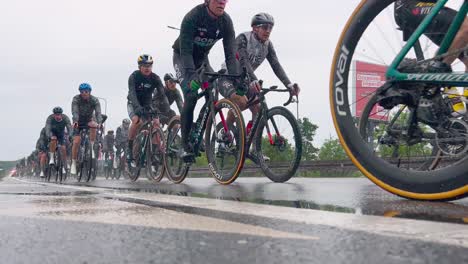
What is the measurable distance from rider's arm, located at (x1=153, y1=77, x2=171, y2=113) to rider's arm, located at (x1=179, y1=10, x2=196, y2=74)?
3696mm

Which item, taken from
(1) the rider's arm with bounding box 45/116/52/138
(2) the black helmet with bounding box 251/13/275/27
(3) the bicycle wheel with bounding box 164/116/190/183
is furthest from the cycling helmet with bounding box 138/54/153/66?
(1) the rider's arm with bounding box 45/116/52/138

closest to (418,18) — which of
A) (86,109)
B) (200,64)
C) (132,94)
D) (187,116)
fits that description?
(187,116)

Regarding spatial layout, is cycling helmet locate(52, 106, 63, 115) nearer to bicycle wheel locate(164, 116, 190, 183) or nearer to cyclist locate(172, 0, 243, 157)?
bicycle wheel locate(164, 116, 190, 183)

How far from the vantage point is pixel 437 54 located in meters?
2.61

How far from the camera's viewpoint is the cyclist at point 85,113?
36.7ft

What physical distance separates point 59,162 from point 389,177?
12.2m

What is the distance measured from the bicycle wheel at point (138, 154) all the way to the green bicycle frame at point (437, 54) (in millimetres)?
6473

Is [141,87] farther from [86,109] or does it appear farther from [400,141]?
[400,141]

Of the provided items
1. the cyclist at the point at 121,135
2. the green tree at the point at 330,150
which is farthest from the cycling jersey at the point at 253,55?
the green tree at the point at 330,150

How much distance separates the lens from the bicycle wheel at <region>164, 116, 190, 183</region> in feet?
22.6

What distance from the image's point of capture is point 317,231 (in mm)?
1610

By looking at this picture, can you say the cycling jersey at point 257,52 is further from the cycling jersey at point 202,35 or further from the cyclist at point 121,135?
the cyclist at point 121,135

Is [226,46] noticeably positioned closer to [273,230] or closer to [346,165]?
[273,230]

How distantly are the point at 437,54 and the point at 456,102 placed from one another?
37 cm
